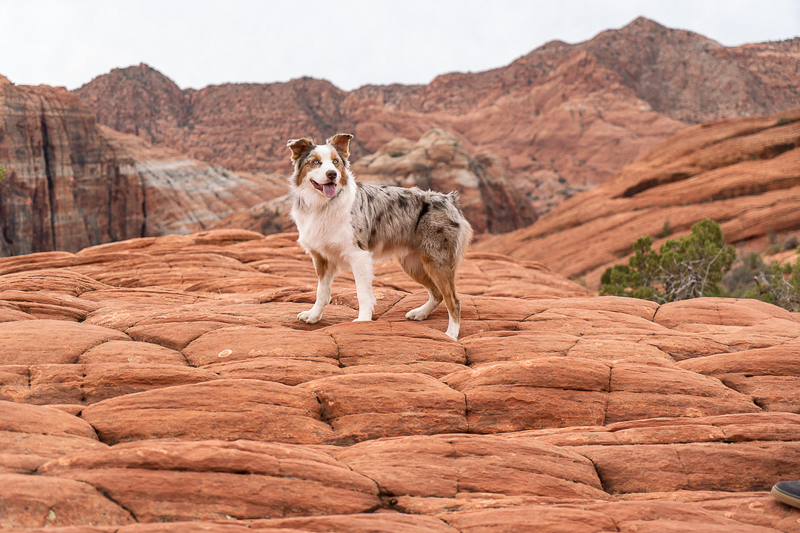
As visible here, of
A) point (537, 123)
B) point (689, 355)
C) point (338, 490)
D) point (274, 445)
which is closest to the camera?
point (338, 490)

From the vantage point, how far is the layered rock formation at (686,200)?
121 ft

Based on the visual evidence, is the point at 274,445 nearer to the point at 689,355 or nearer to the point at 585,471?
the point at 585,471

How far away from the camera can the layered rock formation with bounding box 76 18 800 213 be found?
334ft

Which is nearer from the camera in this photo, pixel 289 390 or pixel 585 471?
pixel 585 471

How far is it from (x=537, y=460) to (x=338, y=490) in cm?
190

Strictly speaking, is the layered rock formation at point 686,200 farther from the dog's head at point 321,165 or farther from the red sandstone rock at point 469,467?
the red sandstone rock at point 469,467

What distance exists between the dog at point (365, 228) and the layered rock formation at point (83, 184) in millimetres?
61109

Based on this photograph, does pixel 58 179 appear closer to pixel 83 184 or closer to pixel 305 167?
pixel 83 184

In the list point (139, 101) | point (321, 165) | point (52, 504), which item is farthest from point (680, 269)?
point (139, 101)

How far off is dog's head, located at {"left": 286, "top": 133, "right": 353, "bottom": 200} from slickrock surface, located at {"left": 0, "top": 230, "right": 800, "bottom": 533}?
2.07m

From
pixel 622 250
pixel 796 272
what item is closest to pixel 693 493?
pixel 796 272

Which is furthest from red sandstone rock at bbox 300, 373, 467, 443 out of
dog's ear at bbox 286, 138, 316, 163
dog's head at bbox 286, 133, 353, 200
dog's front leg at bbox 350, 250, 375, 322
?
dog's ear at bbox 286, 138, 316, 163

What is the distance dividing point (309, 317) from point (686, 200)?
132ft

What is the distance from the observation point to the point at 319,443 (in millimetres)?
5637
